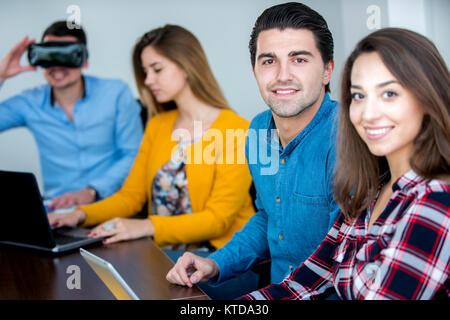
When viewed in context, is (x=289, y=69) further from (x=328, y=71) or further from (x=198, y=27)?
(x=198, y=27)

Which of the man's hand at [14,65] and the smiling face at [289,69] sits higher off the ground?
the man's hand at [14,65]

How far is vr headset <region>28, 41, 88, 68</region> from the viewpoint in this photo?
7.72 feet

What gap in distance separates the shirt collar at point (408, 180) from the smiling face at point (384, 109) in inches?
1.9

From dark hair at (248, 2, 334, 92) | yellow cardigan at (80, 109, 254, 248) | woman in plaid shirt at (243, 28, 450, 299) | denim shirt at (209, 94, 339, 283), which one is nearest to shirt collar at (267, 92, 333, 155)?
denim shirt at (209, 94, 339, 283)

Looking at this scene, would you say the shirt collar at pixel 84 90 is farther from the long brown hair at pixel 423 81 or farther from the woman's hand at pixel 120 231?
the long brown hair at pixel 423 81

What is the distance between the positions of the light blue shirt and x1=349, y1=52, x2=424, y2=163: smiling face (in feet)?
5.87

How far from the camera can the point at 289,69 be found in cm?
127

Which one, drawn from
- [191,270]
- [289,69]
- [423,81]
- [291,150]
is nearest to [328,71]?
[289,69]

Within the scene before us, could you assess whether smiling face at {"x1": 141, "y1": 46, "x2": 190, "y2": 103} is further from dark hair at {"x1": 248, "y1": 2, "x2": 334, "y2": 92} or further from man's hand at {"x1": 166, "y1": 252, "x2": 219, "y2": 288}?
man's hand at {"x1": 166, "y1": 252, "x2": 219, "y2": 288}

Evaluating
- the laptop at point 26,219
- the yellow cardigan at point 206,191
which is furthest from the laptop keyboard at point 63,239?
the yellow cardigan at point 206,191

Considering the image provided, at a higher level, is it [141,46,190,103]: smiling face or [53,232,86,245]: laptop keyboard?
[141,46,190,103]: smiling face

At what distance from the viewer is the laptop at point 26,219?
1.46 meters

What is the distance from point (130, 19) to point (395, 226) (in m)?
2.59

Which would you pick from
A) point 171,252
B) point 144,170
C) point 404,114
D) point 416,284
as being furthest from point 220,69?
point 416,284
